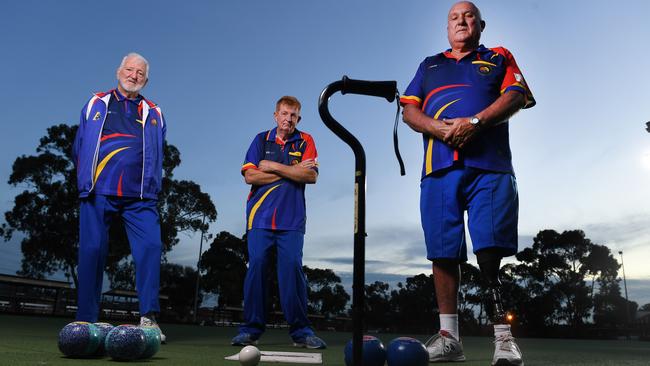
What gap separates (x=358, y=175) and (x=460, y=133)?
1436 mm

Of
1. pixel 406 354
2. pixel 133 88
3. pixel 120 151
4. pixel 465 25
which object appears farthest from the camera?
pixel 133 88

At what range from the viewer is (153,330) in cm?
351

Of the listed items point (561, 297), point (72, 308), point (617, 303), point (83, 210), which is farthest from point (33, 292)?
point (617, 303)

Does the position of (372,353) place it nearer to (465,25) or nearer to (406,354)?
(406,354)

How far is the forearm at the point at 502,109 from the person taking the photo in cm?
332

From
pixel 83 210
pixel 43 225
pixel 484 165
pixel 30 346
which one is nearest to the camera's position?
pixel 484 165

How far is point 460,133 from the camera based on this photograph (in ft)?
10.9

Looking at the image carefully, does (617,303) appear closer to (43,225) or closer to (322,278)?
(322,278)

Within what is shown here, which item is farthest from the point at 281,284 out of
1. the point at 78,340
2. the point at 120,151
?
the point at 78,340

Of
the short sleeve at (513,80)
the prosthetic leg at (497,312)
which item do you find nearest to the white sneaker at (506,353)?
the prosthetic leg at (497,312)

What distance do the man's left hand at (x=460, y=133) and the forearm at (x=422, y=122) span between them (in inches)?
2.1

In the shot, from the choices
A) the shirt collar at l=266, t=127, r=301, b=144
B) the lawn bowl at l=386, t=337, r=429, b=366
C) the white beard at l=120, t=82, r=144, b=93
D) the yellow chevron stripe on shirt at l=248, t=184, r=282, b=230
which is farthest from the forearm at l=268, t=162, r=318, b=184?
the lawn bowl at l=386, t=337, r=429, b=366

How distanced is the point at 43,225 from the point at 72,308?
4.54m

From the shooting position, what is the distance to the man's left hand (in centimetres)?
329
